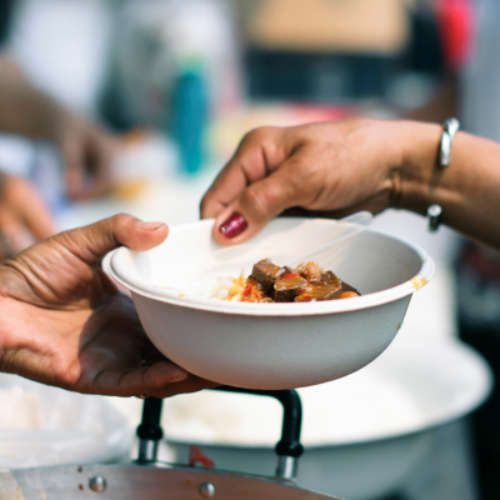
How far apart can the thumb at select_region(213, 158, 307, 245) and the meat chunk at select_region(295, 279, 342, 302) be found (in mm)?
199

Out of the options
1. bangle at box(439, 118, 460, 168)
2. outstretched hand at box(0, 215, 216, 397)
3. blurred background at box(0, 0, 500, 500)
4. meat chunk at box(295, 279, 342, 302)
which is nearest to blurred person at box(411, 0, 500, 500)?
blurred background at box(0, 0, 500, 500)

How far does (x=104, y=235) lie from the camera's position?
2.58 ft

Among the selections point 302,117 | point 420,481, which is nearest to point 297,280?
point 420,481

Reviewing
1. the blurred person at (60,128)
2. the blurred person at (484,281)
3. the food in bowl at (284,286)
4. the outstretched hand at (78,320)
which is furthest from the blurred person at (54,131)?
the blurred person at (484,281)

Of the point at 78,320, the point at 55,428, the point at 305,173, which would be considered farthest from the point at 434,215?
the point at 55,428

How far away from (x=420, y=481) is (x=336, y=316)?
1.06 meters

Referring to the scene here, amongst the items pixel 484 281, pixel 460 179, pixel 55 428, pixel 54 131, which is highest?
pixel 460 179

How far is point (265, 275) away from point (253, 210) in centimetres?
17

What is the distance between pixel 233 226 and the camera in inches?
34.4

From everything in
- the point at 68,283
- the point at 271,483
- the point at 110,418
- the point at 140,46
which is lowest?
the point at 110,418

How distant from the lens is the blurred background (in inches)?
51.3

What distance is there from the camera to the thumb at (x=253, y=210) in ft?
2.86

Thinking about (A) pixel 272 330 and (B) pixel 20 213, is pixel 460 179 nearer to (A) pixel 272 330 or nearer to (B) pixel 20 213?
(A) pixel 272 330

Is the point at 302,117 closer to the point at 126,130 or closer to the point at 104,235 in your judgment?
the point at 126,130
